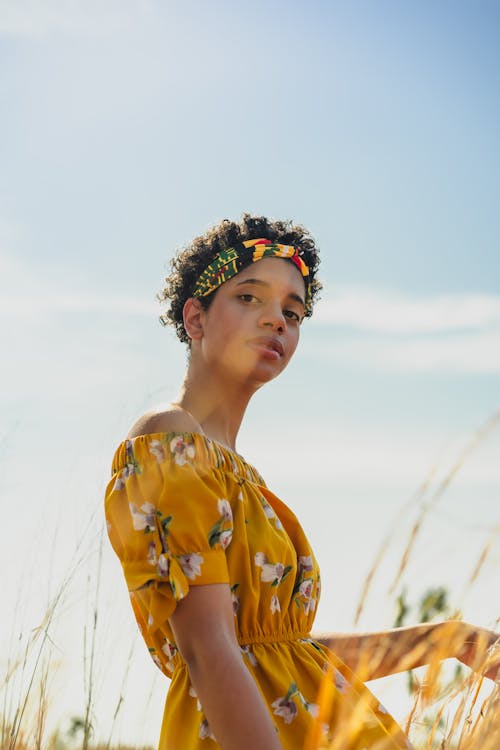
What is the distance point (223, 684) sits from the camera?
1253 mm

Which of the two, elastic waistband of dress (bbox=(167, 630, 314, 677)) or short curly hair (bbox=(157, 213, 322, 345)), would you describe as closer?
elastic waistband of dress (bbox=(167, 630, 314, 677))

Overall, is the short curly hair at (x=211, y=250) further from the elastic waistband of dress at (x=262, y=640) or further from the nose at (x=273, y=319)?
the elastic waistband of dress at (x=262, y=640)

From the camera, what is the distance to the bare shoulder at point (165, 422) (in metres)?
1.56

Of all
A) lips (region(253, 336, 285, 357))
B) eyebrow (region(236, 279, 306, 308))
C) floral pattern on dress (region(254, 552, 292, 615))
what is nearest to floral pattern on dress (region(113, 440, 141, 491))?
floral pattern on dress (region(254, 552, 292, 615))

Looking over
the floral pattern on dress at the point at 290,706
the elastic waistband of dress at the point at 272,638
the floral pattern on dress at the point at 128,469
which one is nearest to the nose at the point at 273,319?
the floral pattern on dress at the point at 128,469

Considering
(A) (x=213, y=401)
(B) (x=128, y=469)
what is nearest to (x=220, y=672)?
(B) (x=128, y=469)

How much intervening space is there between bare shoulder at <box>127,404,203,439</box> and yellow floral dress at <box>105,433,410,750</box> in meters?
0.02

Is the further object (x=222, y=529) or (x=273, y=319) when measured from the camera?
(x=273, y=319)

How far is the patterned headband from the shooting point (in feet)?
6.41

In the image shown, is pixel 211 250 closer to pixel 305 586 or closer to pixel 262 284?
pixel 262 284

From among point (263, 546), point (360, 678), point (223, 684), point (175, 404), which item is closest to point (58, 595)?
point (175, 404)

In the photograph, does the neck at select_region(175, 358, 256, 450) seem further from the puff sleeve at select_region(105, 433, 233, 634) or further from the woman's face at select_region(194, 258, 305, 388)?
the puff sleeve at select_region(105, 433, 233, 634)

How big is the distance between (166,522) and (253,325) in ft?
1.89

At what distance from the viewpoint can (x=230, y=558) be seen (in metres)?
1.51
